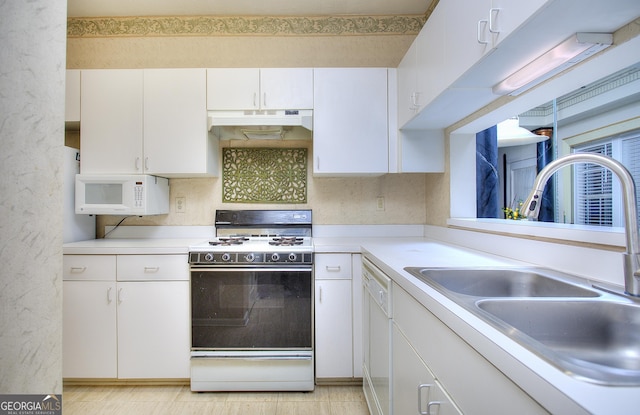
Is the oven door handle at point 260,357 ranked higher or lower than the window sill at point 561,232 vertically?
lower

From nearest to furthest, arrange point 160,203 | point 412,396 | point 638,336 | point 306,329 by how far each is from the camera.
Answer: point 638,336, point 412,396, point 306,329, point 160,203

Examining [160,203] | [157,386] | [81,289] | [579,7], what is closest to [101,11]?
[160,203]

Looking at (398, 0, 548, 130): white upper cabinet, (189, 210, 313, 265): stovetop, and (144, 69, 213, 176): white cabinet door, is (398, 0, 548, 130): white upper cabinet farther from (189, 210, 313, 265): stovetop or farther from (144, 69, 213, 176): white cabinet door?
(144, 69, 213, 176): white cabinet door

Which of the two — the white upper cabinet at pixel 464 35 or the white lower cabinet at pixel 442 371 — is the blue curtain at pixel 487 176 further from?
the white lower cabinet at pixel 442 371

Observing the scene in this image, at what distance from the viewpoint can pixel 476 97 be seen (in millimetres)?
1557

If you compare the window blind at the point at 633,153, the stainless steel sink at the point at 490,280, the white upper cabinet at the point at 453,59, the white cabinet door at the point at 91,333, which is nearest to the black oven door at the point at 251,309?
the white cabinet door at the point at 91,333

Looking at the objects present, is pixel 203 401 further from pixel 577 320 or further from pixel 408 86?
pixel 408 86

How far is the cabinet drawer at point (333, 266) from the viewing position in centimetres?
202

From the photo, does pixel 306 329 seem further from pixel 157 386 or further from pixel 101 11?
pixel 101 11

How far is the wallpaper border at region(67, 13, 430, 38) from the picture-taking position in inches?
102

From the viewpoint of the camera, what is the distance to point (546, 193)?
2592 mm

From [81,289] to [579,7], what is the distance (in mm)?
2756

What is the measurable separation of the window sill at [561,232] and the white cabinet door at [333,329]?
3.04ft

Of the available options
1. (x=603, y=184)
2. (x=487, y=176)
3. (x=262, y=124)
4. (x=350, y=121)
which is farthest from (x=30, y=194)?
(x=603, y=184)
